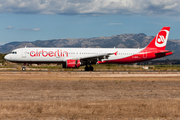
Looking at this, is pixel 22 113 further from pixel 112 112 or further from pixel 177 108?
pixel 177 108

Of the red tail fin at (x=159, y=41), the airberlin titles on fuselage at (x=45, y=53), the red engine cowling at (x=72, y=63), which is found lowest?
the red engine cowling at (x=72, y=63)

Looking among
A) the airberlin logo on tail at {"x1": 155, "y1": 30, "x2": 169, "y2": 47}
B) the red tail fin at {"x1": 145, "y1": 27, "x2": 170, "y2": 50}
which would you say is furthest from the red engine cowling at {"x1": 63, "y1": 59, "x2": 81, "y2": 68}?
the airberlin logo on tail at {"x1": 155, "y1": 30, "x2": 169, "y2": 47}

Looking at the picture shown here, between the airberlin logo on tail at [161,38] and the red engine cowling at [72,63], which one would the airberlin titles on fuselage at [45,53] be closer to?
the red engine cowling at [72,63]

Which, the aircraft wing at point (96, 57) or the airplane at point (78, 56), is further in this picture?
the airplane at point (78, 56)

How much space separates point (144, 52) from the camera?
47.2m

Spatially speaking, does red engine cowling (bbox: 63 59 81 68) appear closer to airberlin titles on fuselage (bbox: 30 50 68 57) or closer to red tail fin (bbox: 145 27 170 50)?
airberlin titles on fuselage (bbox: 30 50 68 57)

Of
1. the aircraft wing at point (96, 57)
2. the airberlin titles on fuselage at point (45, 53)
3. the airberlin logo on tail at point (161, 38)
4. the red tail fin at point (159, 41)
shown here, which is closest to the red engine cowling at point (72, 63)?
the aircraft wing at point (96, 57)

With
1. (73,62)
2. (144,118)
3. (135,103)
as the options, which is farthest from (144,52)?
(144,118)

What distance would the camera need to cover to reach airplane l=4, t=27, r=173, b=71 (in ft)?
139

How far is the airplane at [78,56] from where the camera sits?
42250mm

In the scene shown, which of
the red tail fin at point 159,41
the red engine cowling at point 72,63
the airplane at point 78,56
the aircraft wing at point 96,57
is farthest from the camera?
the red tail fin at point 159,41

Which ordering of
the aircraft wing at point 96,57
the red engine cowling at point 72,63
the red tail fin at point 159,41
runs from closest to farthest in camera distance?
the red engine cowling at point 72,63, the aircraft wing at point 96,57, the red tail fin at point 159,41

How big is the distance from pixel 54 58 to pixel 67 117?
104 ft

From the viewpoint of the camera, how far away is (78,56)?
44031 mm
